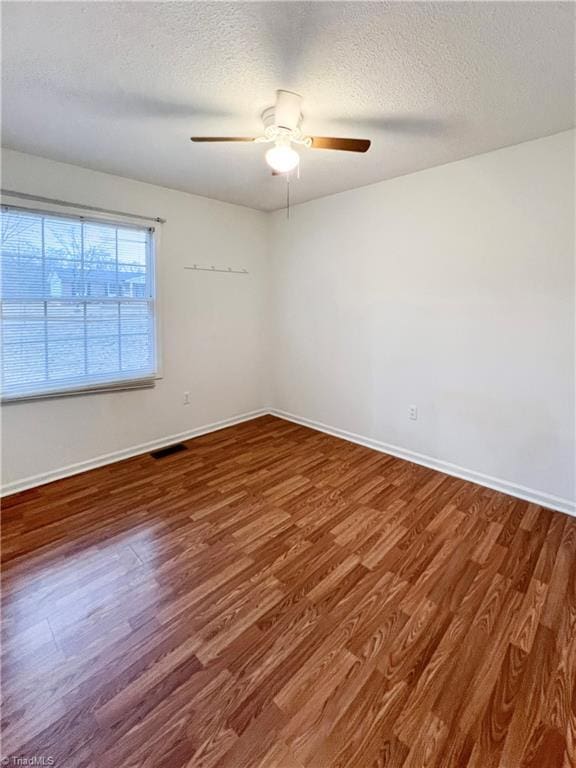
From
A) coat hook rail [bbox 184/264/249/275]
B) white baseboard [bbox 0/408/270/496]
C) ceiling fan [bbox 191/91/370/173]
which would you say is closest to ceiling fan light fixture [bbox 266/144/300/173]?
ceiling fan [bbox 191/91/370/173]

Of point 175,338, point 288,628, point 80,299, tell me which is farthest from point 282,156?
point 288,628

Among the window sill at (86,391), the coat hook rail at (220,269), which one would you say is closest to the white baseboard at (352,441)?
the window sill at (86,391)

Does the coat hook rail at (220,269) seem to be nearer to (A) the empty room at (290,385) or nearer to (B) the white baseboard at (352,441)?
(A) the empty room at (290,385)

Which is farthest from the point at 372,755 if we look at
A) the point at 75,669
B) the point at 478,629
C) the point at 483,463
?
the point at 483,463

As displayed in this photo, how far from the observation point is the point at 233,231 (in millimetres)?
3941

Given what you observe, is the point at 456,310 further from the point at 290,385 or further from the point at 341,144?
the point at 290,385

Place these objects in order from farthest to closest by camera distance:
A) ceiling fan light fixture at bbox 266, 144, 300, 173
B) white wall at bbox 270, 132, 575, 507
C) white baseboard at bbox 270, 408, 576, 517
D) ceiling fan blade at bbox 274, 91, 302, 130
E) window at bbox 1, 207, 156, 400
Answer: window at bbox 1, 207, 156, 400 < white baseboard at bbox 270, 408, 576, 517 < white wall at bbox 270, 132, 575, 507 < ceiling fan light fixture at bbox 266, 144, 300, 173 < ceiling fan blade at bbox 274, 91, 302, 130

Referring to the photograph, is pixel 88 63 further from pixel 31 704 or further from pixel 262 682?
pixel 262 682

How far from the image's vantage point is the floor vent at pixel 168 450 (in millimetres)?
3383

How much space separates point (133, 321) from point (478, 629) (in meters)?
3.31

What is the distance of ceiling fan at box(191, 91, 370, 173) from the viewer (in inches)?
72.5

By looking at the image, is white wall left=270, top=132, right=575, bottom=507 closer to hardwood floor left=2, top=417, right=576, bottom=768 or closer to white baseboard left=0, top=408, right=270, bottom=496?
hardwood floor left=2, top=417, right=576, bottom=768

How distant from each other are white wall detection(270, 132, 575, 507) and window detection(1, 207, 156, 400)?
177cm

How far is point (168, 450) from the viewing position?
11.5 ft
